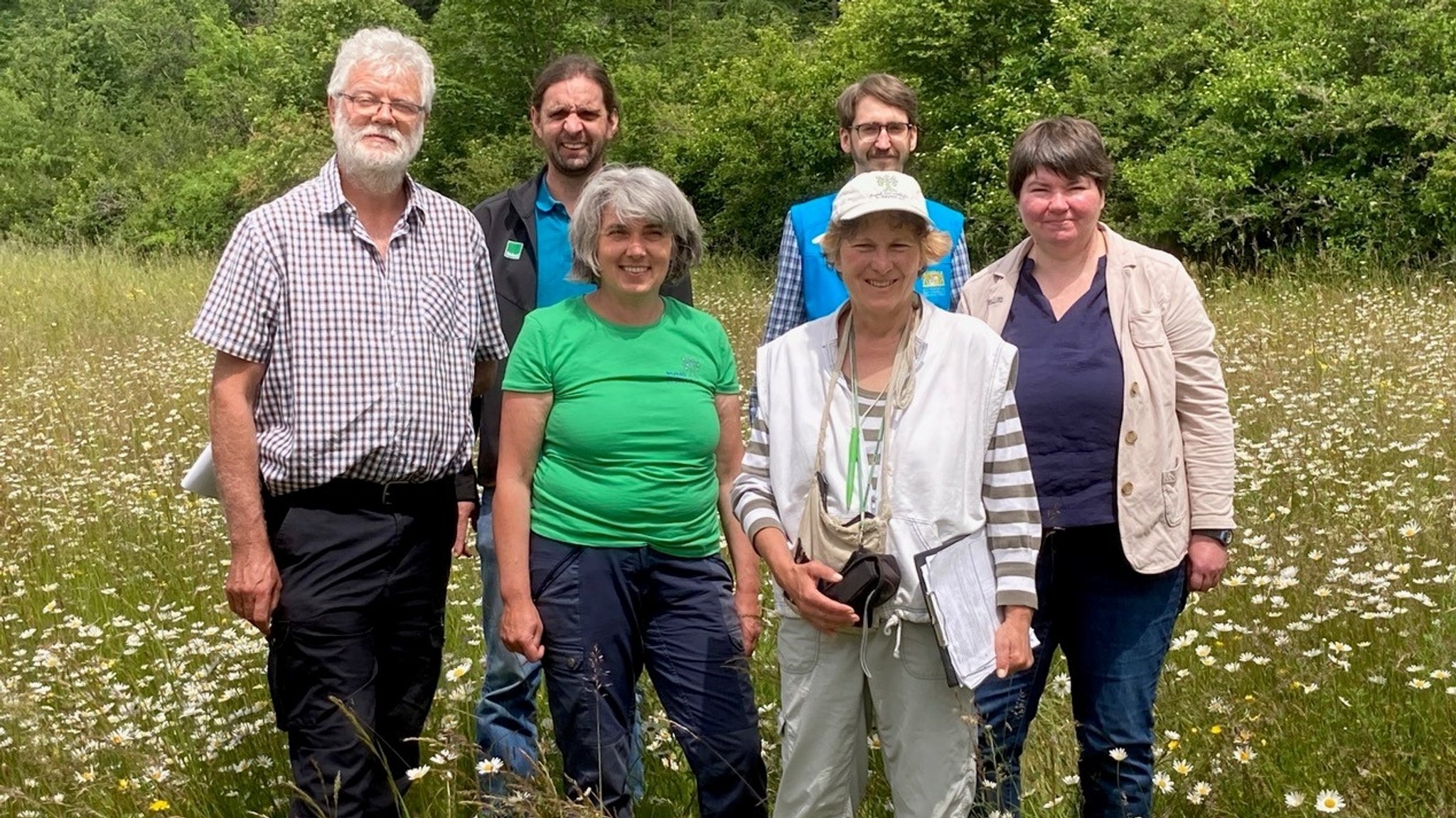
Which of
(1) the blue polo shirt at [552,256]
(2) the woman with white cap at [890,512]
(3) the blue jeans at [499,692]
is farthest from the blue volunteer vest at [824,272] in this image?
(3) the blue jeans at [499,692]

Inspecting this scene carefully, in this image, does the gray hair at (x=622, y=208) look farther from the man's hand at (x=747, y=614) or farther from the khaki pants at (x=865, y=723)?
the khaki pants at (x=865, y=723)

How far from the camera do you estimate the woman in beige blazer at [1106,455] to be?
2857 mm

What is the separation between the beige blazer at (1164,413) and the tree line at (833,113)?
8369mm

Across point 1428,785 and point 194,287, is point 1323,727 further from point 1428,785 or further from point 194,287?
point 194,287

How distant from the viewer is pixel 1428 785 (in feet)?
9.60

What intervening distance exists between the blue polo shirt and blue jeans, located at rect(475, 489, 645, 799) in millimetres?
599

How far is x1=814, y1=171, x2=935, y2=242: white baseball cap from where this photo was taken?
2529 mm

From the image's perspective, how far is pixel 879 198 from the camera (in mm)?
2541

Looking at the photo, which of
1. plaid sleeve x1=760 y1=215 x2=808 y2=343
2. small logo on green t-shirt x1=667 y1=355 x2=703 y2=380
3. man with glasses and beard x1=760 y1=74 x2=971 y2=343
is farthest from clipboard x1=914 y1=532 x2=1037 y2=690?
plaid sleeve x1=760 y1=215 x2=808 y2=343

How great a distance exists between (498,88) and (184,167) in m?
10.4

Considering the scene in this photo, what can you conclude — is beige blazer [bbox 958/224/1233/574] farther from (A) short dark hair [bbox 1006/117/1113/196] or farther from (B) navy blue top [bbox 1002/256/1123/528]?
(A) short dark hair [bbox 1006/117/1113/196]

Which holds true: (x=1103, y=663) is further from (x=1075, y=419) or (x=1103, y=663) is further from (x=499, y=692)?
(x=499, y=692)

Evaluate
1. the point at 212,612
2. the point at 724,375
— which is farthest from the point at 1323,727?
the point at 212,612

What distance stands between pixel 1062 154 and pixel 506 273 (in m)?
1.55
